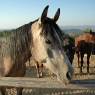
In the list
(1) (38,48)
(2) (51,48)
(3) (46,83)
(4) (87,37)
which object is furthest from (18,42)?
(4) (87,37)

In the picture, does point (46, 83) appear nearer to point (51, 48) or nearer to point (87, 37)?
point (51, 48)

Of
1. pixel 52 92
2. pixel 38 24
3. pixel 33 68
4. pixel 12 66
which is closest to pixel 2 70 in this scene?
pixel 12 66

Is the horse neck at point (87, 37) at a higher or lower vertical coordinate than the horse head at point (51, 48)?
lower

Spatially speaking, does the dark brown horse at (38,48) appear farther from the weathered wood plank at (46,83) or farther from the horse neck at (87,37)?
the horse neck at (87,37)

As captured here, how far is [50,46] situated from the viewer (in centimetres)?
214

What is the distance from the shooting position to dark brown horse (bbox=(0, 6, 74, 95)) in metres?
2.07

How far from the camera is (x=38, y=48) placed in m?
2.26

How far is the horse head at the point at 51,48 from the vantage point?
6.65ft

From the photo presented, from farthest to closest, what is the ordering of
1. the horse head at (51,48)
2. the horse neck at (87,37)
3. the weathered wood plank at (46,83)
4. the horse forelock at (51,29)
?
the horse neck at (87,37)
the weathered wood plank at (46,83)
the horse forelock at (51,29)
the horse head at (51,48)

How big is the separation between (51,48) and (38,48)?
21 centimetres

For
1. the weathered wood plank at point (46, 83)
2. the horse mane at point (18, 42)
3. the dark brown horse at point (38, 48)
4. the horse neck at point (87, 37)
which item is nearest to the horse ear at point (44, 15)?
the dark brown horse at point (38, 48)

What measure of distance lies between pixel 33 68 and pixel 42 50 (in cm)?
716

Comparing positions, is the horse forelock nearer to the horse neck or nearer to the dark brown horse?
the dark brown horse

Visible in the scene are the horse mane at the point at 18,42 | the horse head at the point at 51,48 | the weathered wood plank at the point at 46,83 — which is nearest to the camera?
the horse head at the point at 51,48
